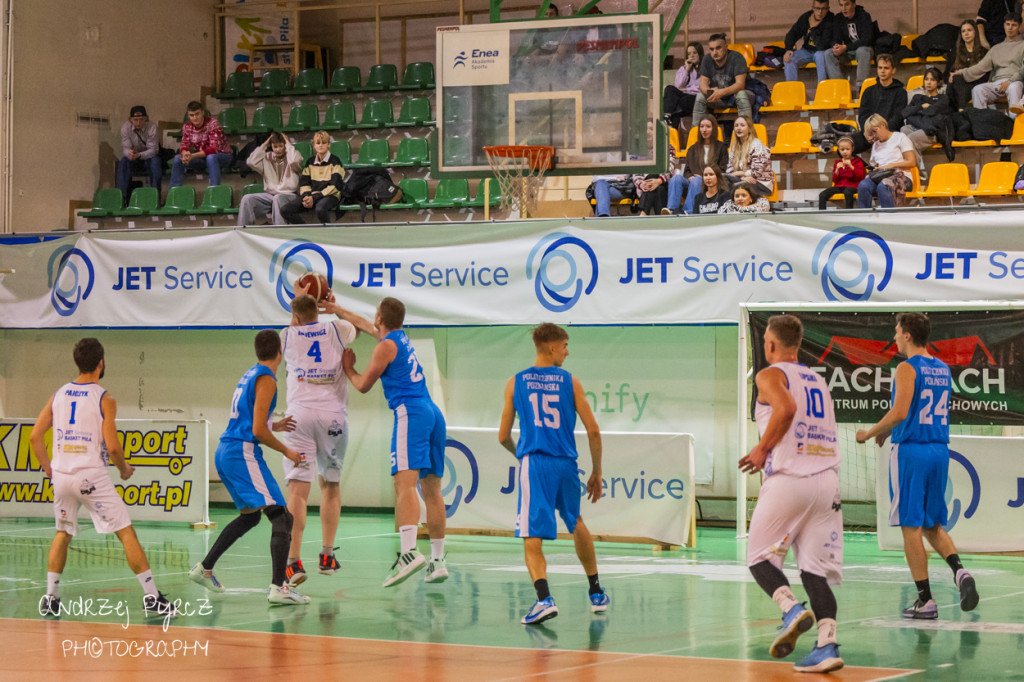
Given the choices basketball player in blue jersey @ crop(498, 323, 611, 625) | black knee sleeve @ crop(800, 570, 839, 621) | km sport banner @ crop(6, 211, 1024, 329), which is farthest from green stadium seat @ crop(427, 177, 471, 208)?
black knee sleeve @ crop(800, 570, 839, 621)

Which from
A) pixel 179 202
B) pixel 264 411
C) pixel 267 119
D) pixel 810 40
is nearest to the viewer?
pixel 264 411

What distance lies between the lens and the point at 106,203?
2155 cm

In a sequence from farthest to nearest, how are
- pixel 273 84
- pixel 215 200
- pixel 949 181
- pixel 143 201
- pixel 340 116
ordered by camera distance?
pixel 273 84, pixel 340 116, pixel 143 201, pixel 215 200, pixel 949 181

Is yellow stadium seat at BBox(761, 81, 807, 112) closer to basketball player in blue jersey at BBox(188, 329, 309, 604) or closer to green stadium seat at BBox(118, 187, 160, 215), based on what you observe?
green stadium seat at BBox(118, 187, 160, 215)

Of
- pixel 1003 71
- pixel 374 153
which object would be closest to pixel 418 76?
pixel 374 153

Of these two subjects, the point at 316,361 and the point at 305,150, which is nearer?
the point at 316,361

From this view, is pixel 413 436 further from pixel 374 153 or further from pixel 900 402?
pixel 374 153

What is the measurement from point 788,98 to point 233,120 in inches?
401

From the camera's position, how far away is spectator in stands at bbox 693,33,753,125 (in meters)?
19.2

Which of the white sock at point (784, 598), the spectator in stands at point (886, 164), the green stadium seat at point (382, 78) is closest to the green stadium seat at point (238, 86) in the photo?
the green stadium seat at point (382, 78)

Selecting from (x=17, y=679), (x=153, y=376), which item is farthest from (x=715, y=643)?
(x=153, y=376)

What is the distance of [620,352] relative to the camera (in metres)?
15.6

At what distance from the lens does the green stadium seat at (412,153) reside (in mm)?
21031

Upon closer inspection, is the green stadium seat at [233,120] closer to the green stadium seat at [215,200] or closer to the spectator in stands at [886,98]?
the green stadium seat at [215,200]
